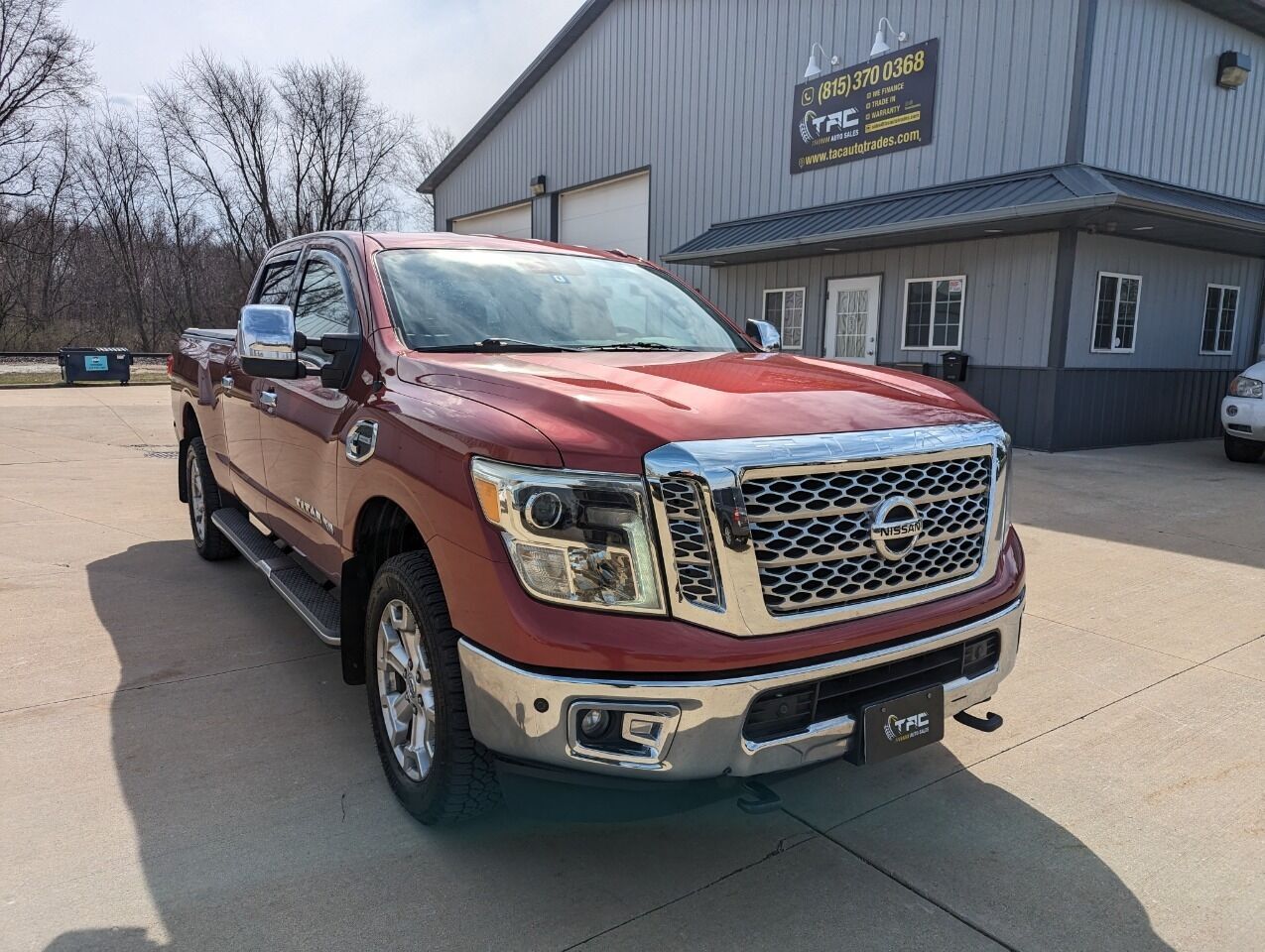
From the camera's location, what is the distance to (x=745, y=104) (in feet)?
52.5

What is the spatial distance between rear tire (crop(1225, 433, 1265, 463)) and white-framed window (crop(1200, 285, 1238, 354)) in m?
3.49

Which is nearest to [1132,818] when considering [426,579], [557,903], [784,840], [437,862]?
[784,840]

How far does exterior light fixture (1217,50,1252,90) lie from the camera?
41.3 ft

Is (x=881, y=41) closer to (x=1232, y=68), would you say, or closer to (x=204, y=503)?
(x=1232, y=68)

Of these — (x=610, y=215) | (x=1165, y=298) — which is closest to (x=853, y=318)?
(x=1165, y=298)

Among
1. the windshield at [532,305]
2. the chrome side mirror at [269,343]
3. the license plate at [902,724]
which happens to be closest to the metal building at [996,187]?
the windshield at [532,305]

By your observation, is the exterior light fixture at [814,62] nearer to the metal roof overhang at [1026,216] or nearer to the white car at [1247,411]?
the metal roof overhang at [1026,216]

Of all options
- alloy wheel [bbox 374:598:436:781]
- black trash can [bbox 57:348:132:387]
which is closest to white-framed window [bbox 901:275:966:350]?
alloy wheel [bbox 374:598:436:781]

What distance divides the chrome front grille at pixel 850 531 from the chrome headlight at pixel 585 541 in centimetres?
27

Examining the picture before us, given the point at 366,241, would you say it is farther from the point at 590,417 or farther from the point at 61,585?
the point at 61,585

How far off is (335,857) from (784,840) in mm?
1330

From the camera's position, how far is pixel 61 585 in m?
5.14

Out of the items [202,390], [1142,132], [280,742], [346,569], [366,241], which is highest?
[1142,132]

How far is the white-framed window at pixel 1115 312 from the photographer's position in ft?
39.4
